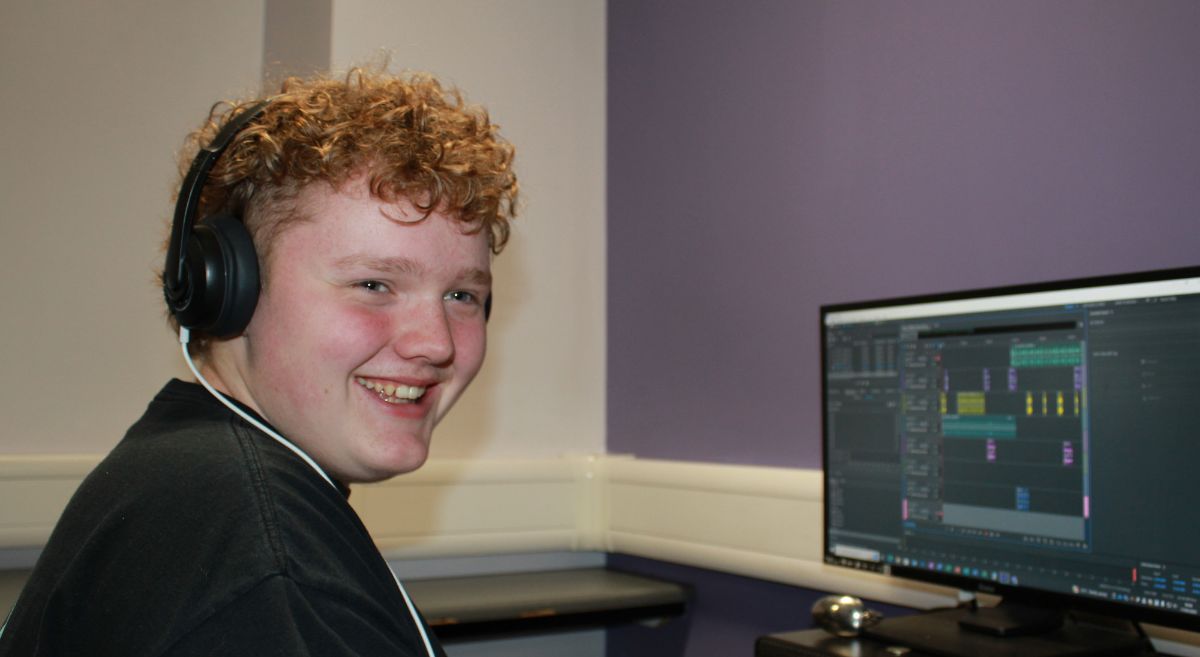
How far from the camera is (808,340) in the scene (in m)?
2.17

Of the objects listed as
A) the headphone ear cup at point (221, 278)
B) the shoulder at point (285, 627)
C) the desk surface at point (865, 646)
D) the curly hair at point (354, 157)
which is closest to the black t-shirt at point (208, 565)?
the shoulder at point (285, 627)

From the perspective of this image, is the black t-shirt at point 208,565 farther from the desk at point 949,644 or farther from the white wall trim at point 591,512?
the white wall trim at point 591,512

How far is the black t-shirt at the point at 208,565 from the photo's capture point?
0.62m

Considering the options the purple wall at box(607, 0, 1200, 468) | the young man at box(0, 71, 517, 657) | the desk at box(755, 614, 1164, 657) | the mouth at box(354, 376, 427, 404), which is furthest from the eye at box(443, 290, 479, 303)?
the purple wall at box(607, 0, 1200, 468)

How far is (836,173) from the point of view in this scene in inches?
84.0

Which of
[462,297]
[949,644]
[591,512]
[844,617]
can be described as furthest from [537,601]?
[462,297]

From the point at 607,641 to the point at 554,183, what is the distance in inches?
45.7

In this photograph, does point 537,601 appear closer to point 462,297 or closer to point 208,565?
point 462,297

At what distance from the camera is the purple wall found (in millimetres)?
1638

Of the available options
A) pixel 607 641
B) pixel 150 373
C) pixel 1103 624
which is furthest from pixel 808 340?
pixel 150 373

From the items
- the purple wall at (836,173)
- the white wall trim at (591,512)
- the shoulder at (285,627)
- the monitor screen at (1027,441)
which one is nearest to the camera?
the shoulder at (285,627)

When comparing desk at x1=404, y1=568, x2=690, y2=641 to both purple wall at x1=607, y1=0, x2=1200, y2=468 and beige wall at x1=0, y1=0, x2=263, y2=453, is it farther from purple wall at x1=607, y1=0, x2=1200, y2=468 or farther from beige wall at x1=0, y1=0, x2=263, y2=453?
beige wall at x1=0, y1=0, x2=263, y2=453

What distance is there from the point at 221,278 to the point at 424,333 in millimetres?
167

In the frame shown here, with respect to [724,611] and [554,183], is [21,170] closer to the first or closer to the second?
A: [554,183]
